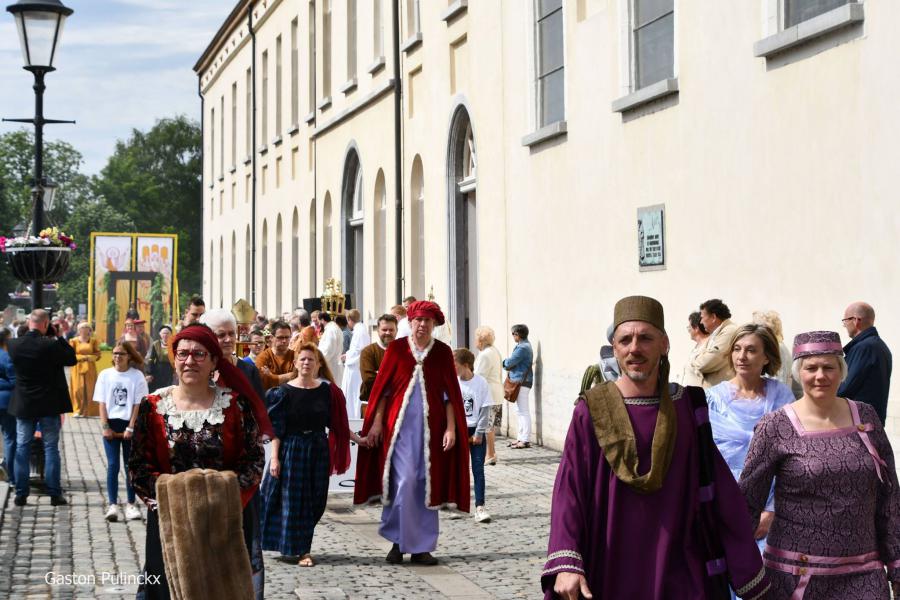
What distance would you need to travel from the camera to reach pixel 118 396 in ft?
40.2

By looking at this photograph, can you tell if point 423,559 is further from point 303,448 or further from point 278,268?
point 278,268

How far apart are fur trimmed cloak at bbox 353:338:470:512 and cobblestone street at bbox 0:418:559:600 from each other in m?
0.49

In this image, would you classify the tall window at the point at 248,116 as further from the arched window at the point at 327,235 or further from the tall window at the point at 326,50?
the arched window at the point at 327,235

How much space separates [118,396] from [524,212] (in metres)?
8.13

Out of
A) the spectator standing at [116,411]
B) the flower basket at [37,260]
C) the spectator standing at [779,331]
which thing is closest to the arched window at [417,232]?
the flower basket at [37,260]

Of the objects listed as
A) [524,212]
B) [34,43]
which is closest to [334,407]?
[34,43]

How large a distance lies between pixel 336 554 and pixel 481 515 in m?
1.84

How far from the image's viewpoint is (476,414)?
12.9m

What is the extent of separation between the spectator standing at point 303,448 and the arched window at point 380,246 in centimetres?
1718

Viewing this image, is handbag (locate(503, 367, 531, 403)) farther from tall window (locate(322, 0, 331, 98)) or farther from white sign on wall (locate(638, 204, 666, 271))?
tall window (locate(322, 0, 331, 98))

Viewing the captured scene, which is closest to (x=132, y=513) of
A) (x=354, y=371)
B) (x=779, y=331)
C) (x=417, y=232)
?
(x=779, y=331)

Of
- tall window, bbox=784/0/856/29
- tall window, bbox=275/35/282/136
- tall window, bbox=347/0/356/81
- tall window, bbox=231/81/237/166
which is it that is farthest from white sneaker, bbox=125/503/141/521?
tall window, bbox=231/81/237/166

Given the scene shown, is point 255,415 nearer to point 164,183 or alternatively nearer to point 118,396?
point 118,396

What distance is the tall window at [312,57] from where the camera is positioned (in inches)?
1331
